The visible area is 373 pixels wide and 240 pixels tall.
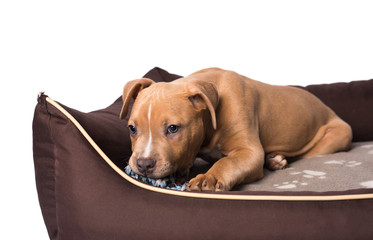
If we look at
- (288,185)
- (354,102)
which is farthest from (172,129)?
(354,102)

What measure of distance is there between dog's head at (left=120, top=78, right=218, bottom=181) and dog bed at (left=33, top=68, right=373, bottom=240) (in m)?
0.20

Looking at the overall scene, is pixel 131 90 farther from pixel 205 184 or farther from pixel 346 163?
pixel 346 163

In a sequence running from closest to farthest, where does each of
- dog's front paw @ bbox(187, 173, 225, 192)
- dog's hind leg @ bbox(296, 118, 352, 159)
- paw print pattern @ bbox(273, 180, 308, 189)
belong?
1. dog's front paw @ bbox(187, 173, 225, 192)
2. paw print pattern @ bbox(273, 180, 308, 189)
3. dog's hind leg @ bbox(296, 118, 352, 159)

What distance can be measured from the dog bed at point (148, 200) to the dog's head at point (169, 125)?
205mm

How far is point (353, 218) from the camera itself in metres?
2.75

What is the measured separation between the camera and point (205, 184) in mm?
3174

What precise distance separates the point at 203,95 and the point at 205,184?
642 mm

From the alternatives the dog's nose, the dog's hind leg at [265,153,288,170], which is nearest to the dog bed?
the dog's nose

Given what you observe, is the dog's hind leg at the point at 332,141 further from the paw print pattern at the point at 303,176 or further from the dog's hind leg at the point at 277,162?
the paw print pattern at the point at 303,176

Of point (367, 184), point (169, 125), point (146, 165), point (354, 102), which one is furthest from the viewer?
point (354, 102)

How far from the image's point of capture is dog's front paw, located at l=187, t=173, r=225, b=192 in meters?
3.13

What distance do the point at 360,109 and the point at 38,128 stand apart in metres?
4.04

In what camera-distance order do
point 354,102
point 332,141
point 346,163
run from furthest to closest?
point 354,102 → point 332,141 → point 346,163

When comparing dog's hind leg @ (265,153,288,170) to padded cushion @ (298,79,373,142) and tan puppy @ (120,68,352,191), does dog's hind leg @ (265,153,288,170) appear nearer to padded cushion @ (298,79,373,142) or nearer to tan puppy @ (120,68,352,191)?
tan puppy @ (120,68,352,191)
